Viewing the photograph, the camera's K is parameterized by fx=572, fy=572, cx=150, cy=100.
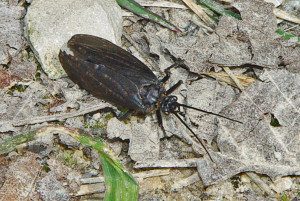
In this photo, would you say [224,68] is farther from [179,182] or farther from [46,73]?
[46,73]

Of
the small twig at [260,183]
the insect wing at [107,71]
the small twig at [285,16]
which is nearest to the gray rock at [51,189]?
the insect wing at [107,71]

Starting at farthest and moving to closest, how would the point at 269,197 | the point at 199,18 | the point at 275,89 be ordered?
the point at 199,18, the point at 275,89, the point at 269,197

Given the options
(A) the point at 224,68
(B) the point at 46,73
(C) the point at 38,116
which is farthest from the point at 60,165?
(A) the point at 224,68

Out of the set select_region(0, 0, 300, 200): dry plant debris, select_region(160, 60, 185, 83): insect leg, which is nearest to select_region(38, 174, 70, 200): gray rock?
select_region(0, 0, 300, 200): dry plant debris

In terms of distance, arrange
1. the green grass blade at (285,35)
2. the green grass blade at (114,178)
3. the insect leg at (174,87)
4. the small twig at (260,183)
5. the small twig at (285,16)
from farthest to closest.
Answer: the small twig at (285,16)
the green grass blade at (285,35)
the insect leg at (174,87)
the small twig at (260,183)
the green grass blade at (114,178)

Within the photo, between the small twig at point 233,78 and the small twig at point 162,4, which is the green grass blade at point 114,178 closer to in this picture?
the small twig at point 233,78
